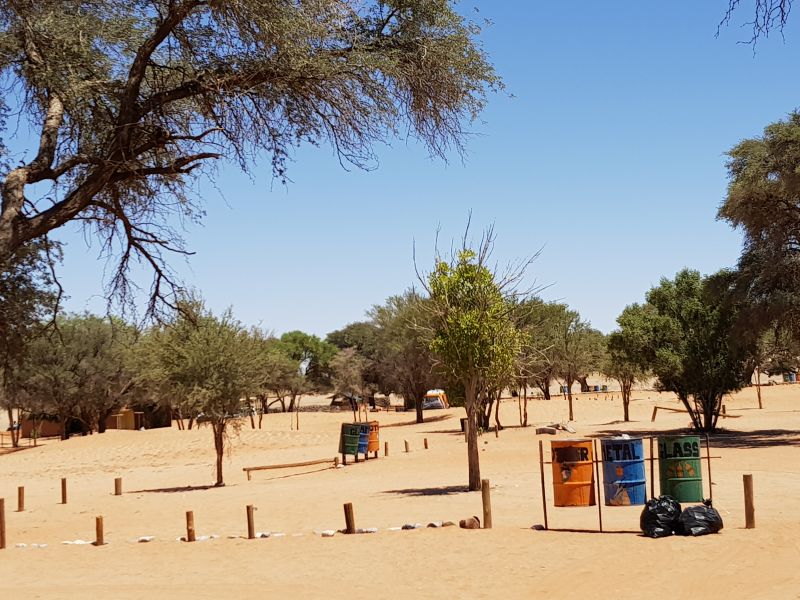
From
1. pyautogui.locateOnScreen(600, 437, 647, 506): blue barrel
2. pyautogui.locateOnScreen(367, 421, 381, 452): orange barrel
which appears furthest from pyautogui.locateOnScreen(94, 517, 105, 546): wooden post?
pyautogui.locateOnScreen(367, 421, 381, 452): orange barrel

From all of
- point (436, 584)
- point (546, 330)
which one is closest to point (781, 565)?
point (436, 584)

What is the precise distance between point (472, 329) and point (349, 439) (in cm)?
1288

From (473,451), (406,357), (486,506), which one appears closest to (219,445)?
(473,451)

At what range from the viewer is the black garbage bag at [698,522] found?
13141mm

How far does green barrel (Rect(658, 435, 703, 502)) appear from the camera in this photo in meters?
14.8

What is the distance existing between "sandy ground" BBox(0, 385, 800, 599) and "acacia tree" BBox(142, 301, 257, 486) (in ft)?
9.38

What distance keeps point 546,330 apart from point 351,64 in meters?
43.9

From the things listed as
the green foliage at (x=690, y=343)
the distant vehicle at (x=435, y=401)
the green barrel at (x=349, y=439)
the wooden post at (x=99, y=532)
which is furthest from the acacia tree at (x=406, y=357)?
the wooden post at (x=99, y=532)

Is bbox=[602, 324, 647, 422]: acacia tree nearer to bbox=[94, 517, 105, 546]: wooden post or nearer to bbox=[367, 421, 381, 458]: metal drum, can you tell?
bbox=[367, 421, 381, 458]: metal drum

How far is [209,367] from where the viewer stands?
30.0 m

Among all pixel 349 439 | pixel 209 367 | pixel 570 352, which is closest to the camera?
pixel 209 367

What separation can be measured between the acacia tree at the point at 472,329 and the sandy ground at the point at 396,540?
2586 mm

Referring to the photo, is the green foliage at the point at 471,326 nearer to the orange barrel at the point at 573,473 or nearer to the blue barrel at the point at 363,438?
the orange barrel at the point at 573,473

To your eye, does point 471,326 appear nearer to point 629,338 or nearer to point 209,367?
point 209,367
